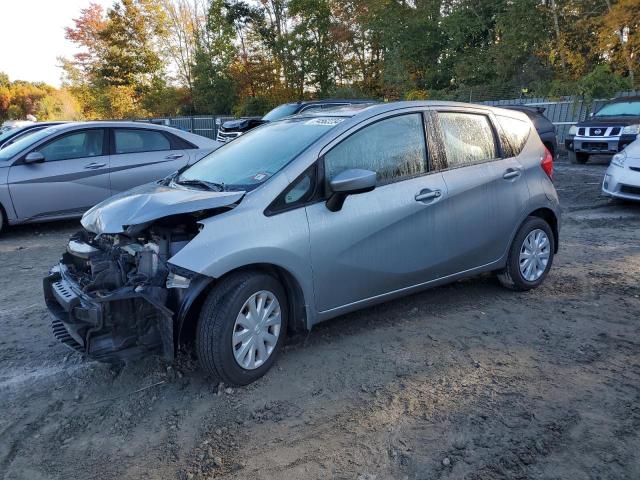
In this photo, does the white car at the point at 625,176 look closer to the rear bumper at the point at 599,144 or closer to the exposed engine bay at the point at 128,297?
the rear bumper at the point at 599,144

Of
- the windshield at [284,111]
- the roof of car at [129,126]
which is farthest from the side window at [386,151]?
the windshield at [284,111]

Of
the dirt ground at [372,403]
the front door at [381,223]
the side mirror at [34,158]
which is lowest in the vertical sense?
the dirt ground at [372,403]

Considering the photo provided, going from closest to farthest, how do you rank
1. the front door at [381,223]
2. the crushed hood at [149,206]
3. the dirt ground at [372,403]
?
the dirt ground at [372,403] < the crushed hood at [149,206] < the front door at [381,223]

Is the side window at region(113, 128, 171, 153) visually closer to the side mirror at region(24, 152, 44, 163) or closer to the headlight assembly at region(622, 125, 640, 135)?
the side mirror at region(24, 152, 44, 163)

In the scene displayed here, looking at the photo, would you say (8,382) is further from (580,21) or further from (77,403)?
(580,21)

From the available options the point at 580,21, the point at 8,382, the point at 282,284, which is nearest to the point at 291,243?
the point at 282,284

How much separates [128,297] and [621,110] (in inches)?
598

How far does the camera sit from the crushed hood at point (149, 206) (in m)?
3.23

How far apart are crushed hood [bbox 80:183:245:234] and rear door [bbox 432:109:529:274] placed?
1.83 m

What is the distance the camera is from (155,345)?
10.3 ft

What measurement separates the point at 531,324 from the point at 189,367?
8.69 ft

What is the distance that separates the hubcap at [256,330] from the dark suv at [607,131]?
508 inches

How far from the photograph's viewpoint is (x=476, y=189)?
438 cm

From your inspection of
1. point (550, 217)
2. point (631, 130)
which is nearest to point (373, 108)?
point (550, 217)
